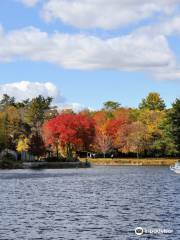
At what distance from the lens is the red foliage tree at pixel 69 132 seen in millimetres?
140500

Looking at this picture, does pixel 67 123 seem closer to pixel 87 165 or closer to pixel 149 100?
pixel 87 165

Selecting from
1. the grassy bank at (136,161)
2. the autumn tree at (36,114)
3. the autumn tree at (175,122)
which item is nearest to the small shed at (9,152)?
the grassy bank at (136,161)

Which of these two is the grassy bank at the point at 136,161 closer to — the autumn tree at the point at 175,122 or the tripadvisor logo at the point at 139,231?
the autumn tree at the point at 175,122

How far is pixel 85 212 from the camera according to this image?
44.9m

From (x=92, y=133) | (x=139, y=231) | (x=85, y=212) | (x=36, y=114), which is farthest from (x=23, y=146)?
(x=139, y=231)

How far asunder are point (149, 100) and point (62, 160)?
205 ft

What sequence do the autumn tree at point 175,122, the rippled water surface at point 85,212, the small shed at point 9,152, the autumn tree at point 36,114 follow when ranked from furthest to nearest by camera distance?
the autumn tree at point 36,114
the autumn tree at point 175,122
the small shed at point 9,152
the rippled water surface at point 85,212

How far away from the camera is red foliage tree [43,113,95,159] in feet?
461

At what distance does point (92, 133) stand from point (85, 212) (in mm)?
98917

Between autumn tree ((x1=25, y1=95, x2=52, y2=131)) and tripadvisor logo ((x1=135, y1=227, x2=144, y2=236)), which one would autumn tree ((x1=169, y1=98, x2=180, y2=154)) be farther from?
tripadvisor logo ((x1=135, y1=227, x2=144, y2=236))

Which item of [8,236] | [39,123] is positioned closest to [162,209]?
[8,236]

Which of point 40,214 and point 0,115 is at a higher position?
point 0,115

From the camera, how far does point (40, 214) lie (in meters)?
43.4

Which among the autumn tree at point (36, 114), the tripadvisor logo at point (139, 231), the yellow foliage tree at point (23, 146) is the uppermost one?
the autumn tree at point (36, 114)
